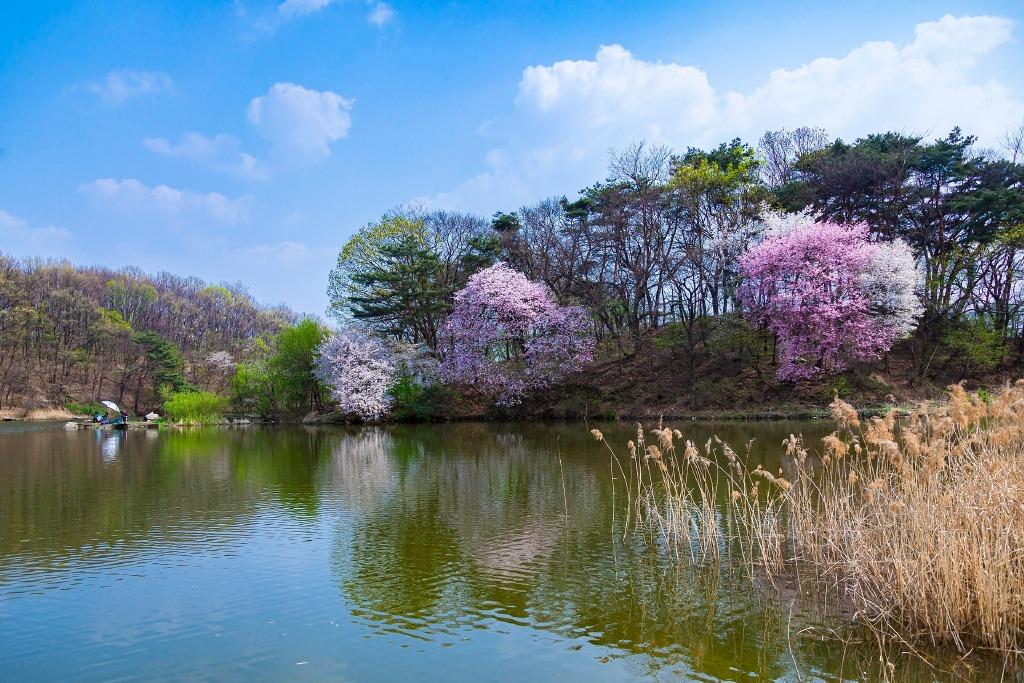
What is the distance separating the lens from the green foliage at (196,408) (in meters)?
44.2

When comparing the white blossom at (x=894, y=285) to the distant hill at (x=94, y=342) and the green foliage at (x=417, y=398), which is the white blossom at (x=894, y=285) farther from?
the distant hill at (x=94, y=342)

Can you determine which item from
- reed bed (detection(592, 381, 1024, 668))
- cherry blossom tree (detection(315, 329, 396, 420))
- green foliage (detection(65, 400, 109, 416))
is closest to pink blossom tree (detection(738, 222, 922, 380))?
cherry blossom tree (detection(315, 329, 396, 420))

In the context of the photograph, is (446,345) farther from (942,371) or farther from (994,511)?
(994,511)

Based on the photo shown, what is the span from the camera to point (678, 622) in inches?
269

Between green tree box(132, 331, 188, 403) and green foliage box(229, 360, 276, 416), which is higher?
green tree box(132, 331, 188, 403)

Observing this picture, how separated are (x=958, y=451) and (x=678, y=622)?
3203 millimetres

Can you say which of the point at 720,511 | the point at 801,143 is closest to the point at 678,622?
the point at 720,511

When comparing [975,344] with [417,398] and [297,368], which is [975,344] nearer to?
[417,398]

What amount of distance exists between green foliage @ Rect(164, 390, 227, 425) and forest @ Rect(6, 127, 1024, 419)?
678mm

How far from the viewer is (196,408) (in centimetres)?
4472

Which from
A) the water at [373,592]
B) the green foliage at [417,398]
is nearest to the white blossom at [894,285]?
the water at [373,592]

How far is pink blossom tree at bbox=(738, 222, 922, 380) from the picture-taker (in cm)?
3111

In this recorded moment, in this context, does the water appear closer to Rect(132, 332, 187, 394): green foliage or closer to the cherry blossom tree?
the cherry blossom tree

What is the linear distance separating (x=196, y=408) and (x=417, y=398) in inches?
605
